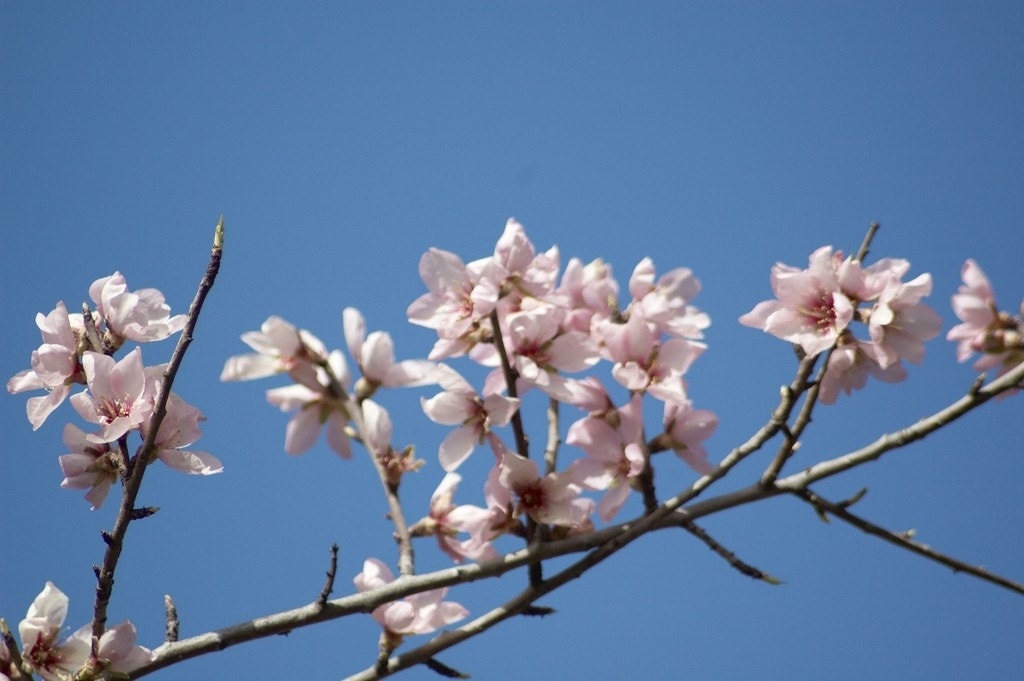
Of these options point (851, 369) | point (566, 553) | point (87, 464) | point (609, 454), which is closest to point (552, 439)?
point (609, 454)

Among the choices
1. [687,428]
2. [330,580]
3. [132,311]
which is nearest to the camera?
[330,580]

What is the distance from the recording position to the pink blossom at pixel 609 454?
133 cm

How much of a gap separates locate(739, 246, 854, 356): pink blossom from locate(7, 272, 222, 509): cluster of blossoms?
2.80 ft

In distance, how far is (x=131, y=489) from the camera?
49.4 inches

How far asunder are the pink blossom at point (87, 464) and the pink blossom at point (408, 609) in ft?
1.35

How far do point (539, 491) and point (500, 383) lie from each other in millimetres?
173

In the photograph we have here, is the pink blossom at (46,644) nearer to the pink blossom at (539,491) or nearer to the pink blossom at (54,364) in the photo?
the pink blossom at (54,364)

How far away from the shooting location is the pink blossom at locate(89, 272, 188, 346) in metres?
1.47

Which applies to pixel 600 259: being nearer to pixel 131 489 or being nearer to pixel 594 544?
pixel 594 544

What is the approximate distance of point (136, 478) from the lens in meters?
1.27

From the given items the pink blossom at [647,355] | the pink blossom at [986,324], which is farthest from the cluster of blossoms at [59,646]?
the pink blossom at [986,324]

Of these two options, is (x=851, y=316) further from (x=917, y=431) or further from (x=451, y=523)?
(x=451, y=523)

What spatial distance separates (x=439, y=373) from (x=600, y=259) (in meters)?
0.35

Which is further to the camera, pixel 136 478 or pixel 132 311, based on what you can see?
pixel 132 311
